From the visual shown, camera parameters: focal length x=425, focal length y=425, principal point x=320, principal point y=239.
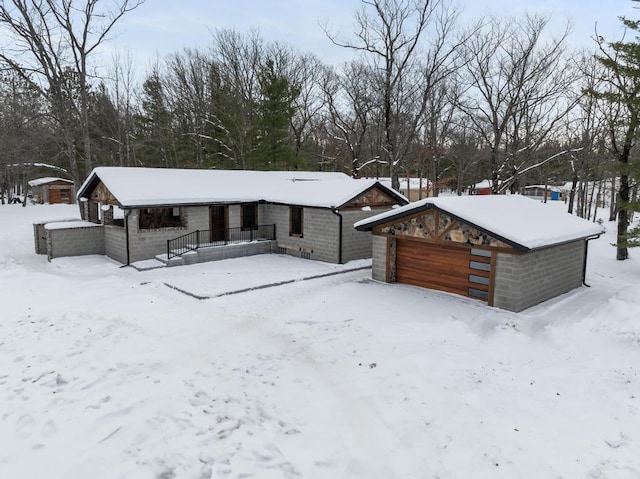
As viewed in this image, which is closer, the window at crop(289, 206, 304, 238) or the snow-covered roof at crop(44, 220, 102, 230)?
the snow-covered roof at crop(44, 220, 102, 230)

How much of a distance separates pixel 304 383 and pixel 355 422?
139 centimetres

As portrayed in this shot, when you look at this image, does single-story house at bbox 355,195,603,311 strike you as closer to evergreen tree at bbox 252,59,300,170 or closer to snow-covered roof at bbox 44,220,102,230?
snow-covered roof at bbox 44,220,102,230

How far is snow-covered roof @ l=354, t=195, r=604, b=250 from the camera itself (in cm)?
1131

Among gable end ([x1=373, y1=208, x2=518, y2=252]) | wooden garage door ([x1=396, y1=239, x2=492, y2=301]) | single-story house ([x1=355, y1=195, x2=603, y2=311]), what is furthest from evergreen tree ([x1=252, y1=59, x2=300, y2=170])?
wooden garage door ([x1=396, y1=239, x2=492, y2=301])

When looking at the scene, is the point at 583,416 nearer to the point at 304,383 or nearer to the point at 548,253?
the point at 304,383

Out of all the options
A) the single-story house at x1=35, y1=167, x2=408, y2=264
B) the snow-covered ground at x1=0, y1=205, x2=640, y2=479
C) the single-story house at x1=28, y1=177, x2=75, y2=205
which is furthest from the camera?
the single-story house at x1=28, y1=177, x2=75, y2=205

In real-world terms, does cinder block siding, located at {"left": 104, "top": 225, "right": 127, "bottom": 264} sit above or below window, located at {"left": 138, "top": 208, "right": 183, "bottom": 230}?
below

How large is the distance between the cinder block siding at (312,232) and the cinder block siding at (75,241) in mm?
7743

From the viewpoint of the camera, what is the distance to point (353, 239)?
18.2 metres

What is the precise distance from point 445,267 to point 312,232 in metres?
7.09

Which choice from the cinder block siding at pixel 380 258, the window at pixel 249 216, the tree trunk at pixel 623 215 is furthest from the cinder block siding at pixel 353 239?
the tree trunk at pixel 623 215

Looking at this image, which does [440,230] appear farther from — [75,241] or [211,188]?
[75,241]

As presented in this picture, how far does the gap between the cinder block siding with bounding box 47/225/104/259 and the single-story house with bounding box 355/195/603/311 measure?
39.9 feet

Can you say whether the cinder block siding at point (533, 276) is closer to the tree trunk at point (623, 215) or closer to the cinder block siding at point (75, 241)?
the tree trunk at point (623, 215)
